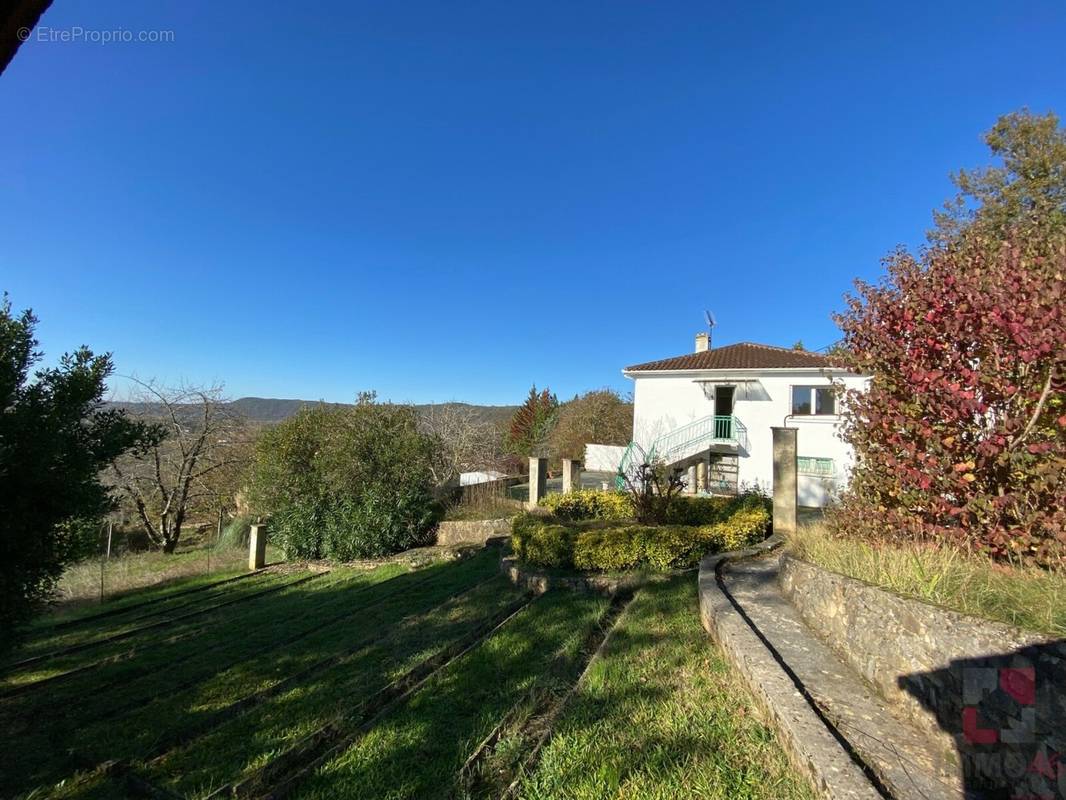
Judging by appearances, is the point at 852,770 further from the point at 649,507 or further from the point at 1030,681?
the point at 649,507

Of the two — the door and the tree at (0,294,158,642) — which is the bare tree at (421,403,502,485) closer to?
the door

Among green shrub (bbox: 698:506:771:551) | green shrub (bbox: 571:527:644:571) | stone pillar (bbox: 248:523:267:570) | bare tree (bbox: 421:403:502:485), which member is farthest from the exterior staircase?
stone pillar (bbox: 248:523:267:570)

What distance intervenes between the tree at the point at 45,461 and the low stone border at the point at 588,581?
479 centimetres

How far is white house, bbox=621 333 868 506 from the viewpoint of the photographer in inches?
634

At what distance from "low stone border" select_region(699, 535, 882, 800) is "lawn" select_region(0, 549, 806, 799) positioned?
0.12 m

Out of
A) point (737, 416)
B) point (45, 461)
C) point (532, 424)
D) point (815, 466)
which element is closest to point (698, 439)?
point (737, 416)

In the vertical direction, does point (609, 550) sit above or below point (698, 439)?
below

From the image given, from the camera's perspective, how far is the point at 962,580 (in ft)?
9.34

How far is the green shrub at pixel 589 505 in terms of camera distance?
927 cm

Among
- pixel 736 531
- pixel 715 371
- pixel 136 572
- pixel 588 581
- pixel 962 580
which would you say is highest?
pixel 715 371

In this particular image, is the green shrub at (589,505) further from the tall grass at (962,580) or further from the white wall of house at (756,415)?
the white wall of house at (756,415)

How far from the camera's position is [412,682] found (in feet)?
12.8

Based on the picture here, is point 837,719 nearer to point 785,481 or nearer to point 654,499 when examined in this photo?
point 785,481

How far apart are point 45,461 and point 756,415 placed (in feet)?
58.4
